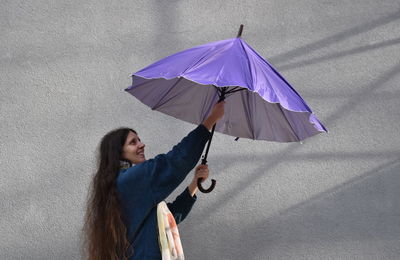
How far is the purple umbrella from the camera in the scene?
277 centimetres

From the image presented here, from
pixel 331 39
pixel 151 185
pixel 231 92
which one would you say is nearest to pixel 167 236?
pixel 151 185

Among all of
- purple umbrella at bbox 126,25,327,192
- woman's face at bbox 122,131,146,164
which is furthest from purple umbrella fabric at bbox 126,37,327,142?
woman's face at bbox 122,131,146,164

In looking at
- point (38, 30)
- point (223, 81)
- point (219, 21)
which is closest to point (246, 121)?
point (223, 81)

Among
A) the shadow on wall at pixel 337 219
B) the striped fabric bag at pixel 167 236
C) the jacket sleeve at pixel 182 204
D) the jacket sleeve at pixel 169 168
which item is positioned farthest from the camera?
the shadow on wall at pixel 337 219

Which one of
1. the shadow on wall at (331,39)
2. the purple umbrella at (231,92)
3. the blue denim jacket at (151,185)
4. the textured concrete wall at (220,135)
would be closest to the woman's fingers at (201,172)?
the purple umbrella at (231,92)

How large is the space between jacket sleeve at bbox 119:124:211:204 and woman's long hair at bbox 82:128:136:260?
11 centimetres

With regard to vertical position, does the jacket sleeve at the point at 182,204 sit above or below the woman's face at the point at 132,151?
below

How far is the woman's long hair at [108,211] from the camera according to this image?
3.06 metres

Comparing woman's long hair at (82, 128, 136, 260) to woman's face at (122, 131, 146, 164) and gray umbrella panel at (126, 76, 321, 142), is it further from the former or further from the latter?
gray umbrella panel at (126, 76, 321, 142)

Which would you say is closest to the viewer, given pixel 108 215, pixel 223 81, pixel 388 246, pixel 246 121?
pixel 223 81

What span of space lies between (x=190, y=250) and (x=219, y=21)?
59.3 inches

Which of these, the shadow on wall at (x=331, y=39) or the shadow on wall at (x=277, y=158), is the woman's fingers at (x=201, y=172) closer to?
the shadow on wall at (x=277, y=158)

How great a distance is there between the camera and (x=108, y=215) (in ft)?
10.1

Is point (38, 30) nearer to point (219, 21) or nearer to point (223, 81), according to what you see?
point (219, 21)
